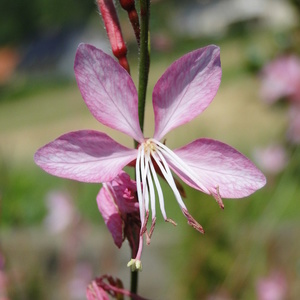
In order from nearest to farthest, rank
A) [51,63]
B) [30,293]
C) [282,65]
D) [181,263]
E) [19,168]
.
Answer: [30,293] < [282,65] < [181,263] < [19,168] < [51,63]

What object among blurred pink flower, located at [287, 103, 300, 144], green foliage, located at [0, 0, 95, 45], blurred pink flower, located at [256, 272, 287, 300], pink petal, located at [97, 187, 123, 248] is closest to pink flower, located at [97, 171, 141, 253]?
pink petal, located at [97, 187, 123, 248]

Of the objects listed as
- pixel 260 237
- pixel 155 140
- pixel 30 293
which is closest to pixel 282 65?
pixel 260 237

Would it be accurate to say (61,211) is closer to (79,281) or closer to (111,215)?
(79,281)

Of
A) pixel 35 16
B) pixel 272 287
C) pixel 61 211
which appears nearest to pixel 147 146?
pixel 272 287

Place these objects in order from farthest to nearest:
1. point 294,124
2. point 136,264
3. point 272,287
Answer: point 294,124 → point 272,287 → point 136,264

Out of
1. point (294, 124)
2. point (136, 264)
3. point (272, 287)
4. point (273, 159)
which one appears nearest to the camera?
point (136, 264)

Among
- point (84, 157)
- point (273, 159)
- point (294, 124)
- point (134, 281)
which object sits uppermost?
point (84, 157)

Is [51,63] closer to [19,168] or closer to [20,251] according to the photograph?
[19,168]
